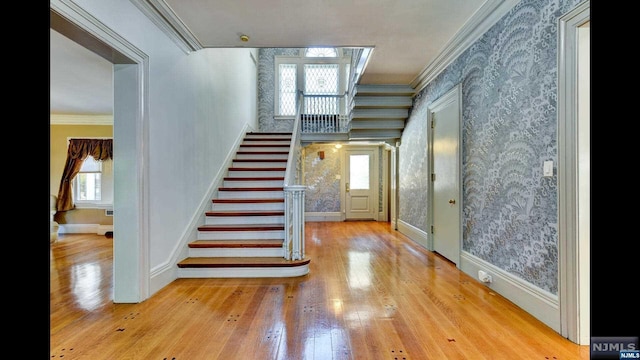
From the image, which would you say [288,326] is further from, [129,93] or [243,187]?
[243,187]

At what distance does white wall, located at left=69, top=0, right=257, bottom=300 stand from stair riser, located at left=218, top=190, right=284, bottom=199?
0.30 m

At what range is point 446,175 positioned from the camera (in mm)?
3824

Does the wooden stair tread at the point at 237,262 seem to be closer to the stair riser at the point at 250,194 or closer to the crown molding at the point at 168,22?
the stair riser at the point at 250,194

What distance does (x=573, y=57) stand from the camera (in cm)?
193

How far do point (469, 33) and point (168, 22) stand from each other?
2979mm

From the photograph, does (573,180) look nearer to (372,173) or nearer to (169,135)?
(169,135)

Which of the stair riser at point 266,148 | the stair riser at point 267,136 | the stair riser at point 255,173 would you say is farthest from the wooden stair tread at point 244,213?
the stair riser at point 267,136

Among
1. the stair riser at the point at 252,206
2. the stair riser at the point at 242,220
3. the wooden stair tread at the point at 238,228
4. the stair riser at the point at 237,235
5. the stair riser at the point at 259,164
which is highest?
the stair riser at the point at 259,164

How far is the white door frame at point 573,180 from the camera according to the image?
190 cm

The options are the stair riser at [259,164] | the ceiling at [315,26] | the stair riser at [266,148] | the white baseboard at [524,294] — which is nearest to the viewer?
the white baseboard at [524,294]

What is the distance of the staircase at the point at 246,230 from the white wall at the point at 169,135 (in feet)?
0.73

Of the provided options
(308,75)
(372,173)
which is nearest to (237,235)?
(372,173)

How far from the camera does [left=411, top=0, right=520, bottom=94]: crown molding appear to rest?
8.71ft

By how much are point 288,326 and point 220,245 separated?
167 cm
